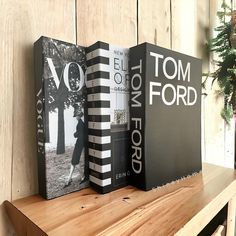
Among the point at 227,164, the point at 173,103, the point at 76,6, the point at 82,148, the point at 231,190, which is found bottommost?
the point at 227,164

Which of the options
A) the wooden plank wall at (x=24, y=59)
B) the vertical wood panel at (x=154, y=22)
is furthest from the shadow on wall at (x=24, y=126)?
the vertical wood panel at (x=154, y=22)

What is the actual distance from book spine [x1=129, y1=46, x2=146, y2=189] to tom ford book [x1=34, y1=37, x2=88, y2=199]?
11cm

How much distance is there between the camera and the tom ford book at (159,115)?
52cm

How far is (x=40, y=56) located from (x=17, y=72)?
0.07 meters

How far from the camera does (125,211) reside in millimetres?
432

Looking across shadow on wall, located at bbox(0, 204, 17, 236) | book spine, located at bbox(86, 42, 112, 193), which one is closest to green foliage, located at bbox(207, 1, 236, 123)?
book spine, located at bbox(86, 42, 112, 193)

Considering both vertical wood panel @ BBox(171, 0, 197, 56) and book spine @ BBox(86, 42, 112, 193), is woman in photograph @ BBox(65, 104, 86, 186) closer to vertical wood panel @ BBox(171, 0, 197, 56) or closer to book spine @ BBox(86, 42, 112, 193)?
book spine @ BBox(86, 42, 112, 193)

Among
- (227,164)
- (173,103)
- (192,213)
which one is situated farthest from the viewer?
(227,164)

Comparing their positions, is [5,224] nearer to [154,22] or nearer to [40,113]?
[40,113]

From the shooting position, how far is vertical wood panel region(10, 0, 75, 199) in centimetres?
50

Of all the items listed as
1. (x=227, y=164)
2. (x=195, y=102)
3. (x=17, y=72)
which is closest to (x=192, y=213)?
(x=195, y=102)

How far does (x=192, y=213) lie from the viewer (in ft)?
1.41

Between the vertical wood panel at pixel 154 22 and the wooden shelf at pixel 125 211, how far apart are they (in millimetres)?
499

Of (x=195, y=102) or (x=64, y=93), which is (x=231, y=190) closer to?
(x=195, y=102)
